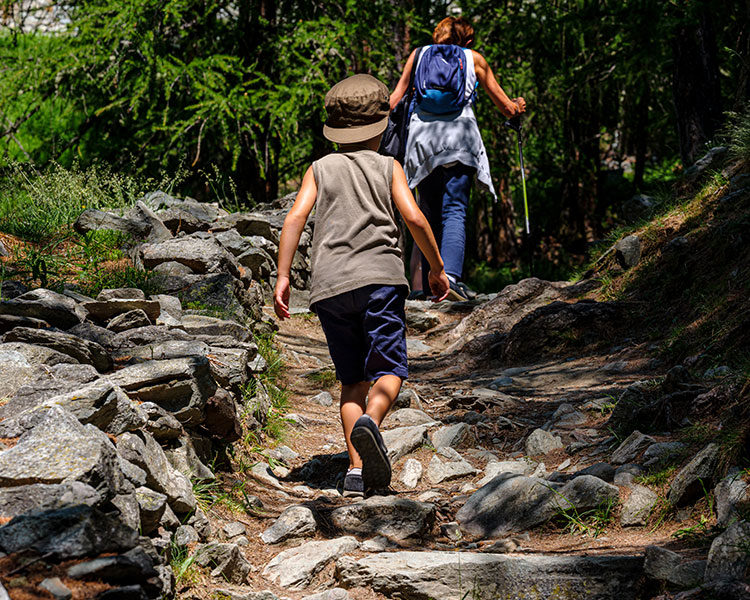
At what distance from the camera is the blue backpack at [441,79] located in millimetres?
6523

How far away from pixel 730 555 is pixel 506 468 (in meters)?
1.71

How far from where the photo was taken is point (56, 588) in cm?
176

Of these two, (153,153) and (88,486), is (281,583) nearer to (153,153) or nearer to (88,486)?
(88,486)

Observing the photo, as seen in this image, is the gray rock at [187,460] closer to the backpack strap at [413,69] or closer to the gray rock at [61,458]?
the gray rock at [61,458]

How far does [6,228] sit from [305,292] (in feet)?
11.7

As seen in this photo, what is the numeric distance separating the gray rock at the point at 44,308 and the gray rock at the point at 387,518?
5.47 feet

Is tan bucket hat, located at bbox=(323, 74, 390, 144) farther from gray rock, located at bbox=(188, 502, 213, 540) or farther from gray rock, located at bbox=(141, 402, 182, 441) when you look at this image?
gray rock, located at bbox=(188, 502, 213, 540)

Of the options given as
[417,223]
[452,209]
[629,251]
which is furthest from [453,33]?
[417,223]

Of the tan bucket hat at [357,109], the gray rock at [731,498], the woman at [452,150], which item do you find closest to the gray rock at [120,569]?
the gray rock at [731,498]

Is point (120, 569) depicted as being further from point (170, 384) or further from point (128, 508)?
point (170, 384)

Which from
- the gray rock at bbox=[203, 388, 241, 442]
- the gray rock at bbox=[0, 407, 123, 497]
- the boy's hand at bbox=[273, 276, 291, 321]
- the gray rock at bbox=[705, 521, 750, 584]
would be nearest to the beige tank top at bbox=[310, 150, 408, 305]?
the boy's hand at bbox=[273, 276, 291, 321]

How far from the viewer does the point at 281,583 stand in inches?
110

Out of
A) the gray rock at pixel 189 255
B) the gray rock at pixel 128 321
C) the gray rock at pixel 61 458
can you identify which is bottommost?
the gray rock at pixel 61 458

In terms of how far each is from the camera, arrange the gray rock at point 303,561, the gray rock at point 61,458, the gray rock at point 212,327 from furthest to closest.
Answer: the gray rock at point 212,327 → the gray rock at point 303,561 → the gray rock at point 61,458
